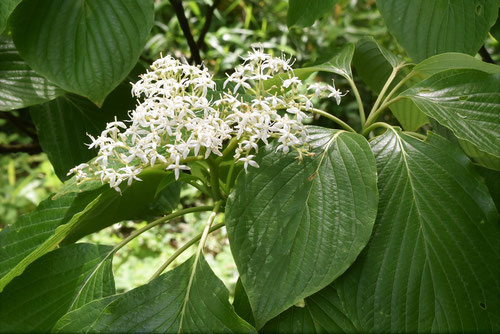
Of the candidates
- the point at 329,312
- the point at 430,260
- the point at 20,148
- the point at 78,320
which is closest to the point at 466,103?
the point at 430,260

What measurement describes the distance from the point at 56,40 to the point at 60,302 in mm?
400

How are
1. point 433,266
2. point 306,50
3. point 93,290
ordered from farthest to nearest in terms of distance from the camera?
point 306,50 < point 93,290 < point 433,266

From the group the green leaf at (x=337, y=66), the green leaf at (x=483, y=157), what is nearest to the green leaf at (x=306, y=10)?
the green leaf at (x=337, y=66)

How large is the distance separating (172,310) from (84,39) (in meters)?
0.44

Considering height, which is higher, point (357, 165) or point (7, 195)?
point (357, 165)

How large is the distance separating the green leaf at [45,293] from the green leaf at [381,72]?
0.62 metres

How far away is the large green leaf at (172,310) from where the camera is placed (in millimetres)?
597

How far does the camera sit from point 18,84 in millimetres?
879

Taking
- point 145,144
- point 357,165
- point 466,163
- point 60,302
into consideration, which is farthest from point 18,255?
point 466,163

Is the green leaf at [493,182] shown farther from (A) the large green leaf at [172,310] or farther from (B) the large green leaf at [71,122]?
(B) the large green leaf at [71,122]

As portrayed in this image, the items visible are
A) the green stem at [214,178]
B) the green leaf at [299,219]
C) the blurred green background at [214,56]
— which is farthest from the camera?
the blurred green background at [214,56]

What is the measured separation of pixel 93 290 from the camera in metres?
0.73

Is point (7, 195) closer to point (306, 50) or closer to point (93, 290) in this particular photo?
point (306, 50)

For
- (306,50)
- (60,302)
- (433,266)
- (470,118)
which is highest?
(470,118)
